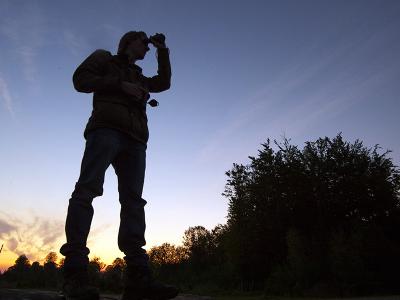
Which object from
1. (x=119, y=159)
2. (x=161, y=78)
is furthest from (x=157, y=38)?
Answer: (x=119, y=159)

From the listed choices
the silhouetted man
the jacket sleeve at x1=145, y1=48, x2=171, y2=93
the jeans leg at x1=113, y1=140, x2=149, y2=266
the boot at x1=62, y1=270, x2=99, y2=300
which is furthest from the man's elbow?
the boot at x1=62, y1=270, x2=99, y2=300

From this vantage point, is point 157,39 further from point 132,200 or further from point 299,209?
point 299,209

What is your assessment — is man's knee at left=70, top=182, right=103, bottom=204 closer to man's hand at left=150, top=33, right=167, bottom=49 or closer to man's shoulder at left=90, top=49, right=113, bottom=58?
man's shoulder at left=90, top=49, right=113, bottom=58

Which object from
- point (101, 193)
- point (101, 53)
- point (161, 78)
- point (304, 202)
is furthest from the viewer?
point (304, 202)

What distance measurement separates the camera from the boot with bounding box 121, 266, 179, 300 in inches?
127

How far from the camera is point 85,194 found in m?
3.25

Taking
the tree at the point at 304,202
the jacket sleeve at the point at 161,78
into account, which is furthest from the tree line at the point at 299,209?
the jacket sleeve at the point at 161,78

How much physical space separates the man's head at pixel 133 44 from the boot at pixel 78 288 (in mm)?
2587

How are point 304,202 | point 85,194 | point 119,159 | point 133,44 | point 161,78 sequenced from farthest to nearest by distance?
point 304,202 → point 161,78 → point 133,44 → point 119,159 → point 85,194

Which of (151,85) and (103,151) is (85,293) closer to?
(103,151)

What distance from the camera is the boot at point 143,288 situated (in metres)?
3.23

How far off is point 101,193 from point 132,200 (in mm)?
482

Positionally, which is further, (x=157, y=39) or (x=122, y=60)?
(x=157, y=39)

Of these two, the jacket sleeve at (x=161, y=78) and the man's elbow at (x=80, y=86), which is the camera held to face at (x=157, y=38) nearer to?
the jacket sleeve at (x=161, y=78)
